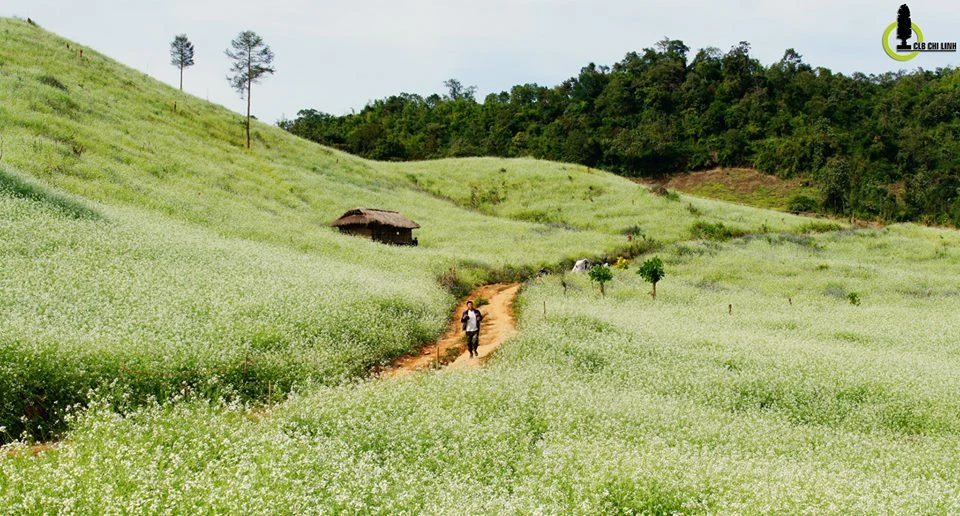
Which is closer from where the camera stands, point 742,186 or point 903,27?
point 903,27

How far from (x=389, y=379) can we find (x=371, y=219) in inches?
1174

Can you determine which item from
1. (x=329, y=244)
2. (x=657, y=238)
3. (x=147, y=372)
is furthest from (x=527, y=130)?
(x=147, y=372)

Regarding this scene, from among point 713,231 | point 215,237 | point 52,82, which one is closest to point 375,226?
Result: point 215,237

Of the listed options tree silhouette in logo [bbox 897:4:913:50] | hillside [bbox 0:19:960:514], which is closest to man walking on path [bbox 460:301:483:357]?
hillside [bbox 0:19:960:514]

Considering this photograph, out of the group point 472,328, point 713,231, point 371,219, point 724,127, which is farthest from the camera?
point 724,127

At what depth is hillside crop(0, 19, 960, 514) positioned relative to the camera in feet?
30.7

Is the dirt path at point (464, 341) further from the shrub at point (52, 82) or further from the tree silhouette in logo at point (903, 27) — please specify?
the shrub at point (52, 82)

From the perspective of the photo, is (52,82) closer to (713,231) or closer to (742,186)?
(713,231)

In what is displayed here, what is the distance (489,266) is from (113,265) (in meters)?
21.7

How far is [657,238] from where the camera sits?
5625 centimetres

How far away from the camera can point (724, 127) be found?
11719 centimetres

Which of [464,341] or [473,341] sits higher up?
[473,341]

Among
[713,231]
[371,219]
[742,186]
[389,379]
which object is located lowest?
[389,379]

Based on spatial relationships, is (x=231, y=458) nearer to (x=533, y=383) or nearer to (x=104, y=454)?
(x=104, y=454)
